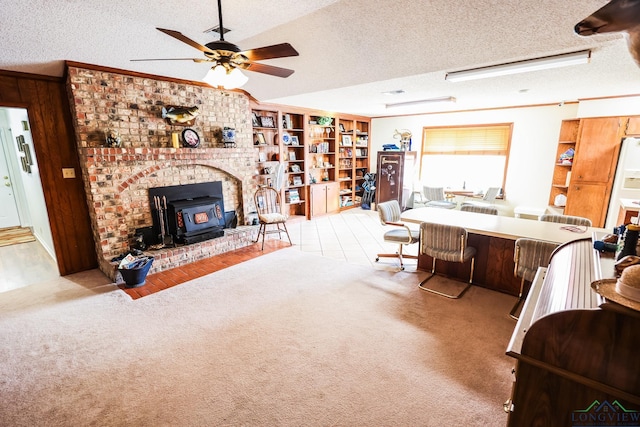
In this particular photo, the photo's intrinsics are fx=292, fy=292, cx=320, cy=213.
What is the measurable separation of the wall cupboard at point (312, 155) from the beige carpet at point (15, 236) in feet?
13.7

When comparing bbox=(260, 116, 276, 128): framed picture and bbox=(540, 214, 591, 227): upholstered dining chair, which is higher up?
bbox=(260, 116, 276, 128): framed picture

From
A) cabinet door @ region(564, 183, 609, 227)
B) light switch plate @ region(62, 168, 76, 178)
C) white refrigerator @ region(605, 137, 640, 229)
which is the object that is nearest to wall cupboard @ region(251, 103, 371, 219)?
light switch plate @ region(62, 168, 76, 178)

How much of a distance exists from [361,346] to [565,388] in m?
1.42

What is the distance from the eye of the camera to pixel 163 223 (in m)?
3.96

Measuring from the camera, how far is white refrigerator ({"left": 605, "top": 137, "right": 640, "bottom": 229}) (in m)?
4.35

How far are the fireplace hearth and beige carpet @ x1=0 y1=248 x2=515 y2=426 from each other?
901 millimetres

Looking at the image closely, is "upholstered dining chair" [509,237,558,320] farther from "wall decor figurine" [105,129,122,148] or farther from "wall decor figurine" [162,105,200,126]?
"wall decor figurine" [105,129,122,148]

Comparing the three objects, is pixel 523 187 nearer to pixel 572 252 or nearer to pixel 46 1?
pixel 572 252

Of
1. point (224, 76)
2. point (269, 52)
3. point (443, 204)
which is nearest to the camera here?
point (269, 52)

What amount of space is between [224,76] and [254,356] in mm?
2012

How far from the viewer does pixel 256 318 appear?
107 inches

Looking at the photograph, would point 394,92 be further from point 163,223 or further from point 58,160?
point 58,160

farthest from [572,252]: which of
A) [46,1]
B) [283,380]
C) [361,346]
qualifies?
[46,1]

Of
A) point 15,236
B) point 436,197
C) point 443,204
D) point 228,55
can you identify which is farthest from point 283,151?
point 15,236
